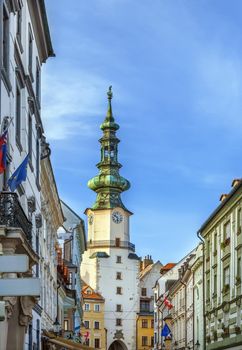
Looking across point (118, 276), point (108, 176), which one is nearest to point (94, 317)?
point (118, 276)

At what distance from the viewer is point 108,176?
412 ft

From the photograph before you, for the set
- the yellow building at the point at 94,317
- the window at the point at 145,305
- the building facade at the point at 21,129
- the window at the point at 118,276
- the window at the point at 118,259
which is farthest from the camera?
the window at the point at 145,305

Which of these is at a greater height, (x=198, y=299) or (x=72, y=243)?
(x=72, y=243)

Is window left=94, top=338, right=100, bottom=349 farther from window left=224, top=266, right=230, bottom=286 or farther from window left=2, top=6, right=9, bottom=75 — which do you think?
window left=2, top=6, right=9, bottom=75

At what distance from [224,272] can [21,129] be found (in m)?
22.7

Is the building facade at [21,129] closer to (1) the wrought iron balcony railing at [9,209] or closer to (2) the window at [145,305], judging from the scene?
(1) the wrought iron balcony railing at [9,209]

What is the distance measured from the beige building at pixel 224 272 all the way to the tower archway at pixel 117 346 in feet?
258

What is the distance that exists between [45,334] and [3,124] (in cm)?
1737

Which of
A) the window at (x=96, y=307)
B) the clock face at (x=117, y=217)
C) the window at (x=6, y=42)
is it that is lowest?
the window at (x=6, y=42)

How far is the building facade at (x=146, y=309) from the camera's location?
124375 mm

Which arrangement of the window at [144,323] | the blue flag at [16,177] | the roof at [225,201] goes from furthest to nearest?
the window at [144,323]
the roof at [225,201]
the blue flag at [16,177]

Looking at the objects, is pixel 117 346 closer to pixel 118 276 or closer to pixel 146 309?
pixel 146 309

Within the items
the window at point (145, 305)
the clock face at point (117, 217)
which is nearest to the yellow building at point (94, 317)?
the window at point (145, 305)

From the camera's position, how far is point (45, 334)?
32688mm
